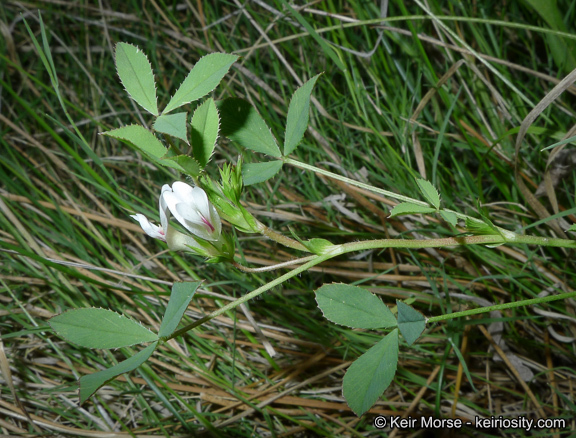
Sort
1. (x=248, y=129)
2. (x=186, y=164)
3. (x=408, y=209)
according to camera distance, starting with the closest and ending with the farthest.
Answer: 1. (x=186, y=164)
2. (x=408, y=209)
3. (x=248, y=129)

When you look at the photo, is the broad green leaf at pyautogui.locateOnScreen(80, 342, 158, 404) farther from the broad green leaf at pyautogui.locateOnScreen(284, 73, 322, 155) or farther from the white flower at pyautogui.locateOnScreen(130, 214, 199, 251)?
the broad green leaf at pyautogui.locateOnScreen(284, 73, 322, 155)

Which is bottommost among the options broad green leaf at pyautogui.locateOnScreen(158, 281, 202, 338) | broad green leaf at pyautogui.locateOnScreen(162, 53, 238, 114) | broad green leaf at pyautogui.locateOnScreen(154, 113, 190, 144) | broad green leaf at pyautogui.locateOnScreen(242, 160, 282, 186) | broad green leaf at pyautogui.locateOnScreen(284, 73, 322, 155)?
broad green leaf at pyautogui.locateOnScreen(158, 281, 202, 338)

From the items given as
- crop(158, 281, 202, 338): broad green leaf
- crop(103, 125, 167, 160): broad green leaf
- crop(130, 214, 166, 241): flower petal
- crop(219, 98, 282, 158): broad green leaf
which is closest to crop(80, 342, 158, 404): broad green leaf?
crop(158, 281, 202, 338): broad green leaf

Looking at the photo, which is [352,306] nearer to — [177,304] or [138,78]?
[177,304]

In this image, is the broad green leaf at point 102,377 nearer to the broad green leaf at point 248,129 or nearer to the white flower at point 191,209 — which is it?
the white flower at point 191,209

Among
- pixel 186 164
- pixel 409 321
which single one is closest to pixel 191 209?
pixel 186 164

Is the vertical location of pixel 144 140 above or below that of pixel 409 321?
above
